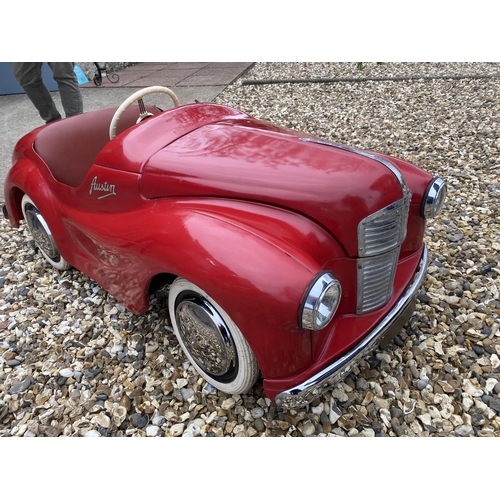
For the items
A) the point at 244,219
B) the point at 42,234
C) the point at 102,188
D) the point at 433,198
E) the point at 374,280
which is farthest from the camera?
the point at 42,234

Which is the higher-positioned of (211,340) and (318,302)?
(318,302)

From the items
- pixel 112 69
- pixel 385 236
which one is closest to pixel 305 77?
pixel 112 69

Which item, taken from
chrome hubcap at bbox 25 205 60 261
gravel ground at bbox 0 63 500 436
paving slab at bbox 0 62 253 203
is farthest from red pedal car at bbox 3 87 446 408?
paving slab at bbox 0 62 253 203

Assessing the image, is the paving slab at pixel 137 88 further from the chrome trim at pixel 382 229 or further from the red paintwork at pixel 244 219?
the chrome trim at pixel 382 229

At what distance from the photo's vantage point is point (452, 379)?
2.00 metres

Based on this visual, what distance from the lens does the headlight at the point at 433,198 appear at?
Answer: 200 centimetres

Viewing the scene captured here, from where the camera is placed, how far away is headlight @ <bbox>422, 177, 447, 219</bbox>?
1995mm

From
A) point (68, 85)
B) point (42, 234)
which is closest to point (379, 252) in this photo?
point (42, 234)

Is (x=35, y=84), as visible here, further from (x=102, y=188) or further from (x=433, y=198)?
(x=433, y=198)

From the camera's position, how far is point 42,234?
9.43 feet

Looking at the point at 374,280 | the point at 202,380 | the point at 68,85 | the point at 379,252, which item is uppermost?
the point at 68,85

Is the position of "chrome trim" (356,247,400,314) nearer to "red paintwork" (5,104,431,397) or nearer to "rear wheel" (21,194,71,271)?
"red paintwork" (5,104,431,397)

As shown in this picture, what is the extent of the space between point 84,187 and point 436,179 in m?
1.96

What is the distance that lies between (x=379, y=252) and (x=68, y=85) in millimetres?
3998
